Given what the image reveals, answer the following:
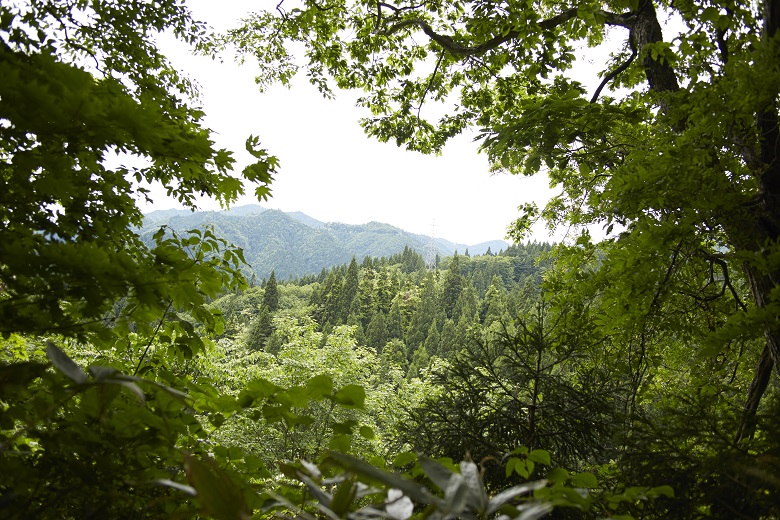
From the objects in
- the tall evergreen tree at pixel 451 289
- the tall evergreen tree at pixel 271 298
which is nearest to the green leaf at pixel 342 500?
the tall evergreen tree at pixel 271 298

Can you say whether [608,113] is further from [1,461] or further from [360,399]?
[1,461]

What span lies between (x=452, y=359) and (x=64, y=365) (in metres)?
3.49

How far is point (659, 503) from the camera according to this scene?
49.9 inches

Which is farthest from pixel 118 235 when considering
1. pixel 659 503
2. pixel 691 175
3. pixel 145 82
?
pixel 691 175

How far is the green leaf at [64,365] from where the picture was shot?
23.0 inches

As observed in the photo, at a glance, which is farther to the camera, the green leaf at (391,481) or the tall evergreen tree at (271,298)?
the tall evergreen tree at (271,298)

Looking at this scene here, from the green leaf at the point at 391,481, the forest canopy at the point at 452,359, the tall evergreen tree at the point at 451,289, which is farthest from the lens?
the tall evergreen tree at the point at 451,289

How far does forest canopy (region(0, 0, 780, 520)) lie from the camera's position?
2.61ft

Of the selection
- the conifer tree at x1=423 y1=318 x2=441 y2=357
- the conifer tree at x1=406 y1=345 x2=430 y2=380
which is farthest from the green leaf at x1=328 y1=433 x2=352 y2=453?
the conifer tree at x1=423 y1=318 x2=441 y2=357

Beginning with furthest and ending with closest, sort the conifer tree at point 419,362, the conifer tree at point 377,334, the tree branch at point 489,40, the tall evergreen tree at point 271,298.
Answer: the tall evergreen tree at point 271,298
the conifer tree at point 377,334
the conifer tree at point 419,362
the tree branch at point 489,40

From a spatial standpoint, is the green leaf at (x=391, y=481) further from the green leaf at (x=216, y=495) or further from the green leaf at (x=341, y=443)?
the green leaf at (x=341, y=443)

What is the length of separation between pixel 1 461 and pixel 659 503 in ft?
5.20

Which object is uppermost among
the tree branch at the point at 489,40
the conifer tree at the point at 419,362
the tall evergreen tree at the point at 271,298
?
the tree branch at the point at 489,40

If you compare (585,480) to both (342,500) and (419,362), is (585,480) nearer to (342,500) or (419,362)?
(342,500)
